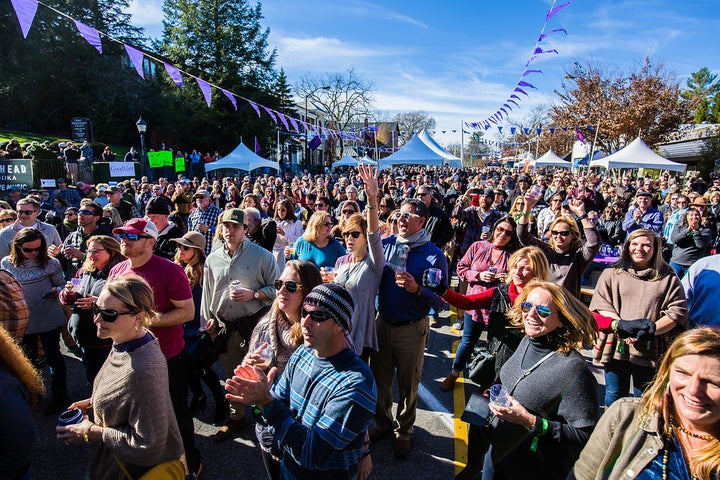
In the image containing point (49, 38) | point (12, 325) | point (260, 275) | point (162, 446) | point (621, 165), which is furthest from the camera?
point (49, 38)

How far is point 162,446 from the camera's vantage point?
6.97 feet

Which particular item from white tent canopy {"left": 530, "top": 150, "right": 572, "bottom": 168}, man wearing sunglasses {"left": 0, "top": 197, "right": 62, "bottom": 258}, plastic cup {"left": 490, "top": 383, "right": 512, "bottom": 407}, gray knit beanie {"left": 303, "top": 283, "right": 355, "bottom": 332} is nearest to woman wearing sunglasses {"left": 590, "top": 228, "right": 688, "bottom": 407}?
plastic cup {"left": 490, "top": 383, "right": 512, "bottom": 407}

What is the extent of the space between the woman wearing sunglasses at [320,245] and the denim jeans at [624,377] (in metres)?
2.72

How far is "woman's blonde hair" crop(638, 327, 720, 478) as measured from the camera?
1390 mm

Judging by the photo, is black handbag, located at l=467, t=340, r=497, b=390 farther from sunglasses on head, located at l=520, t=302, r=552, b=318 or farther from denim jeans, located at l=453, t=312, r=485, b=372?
denim jeans, located at l=453, t=312, r=485, b=372

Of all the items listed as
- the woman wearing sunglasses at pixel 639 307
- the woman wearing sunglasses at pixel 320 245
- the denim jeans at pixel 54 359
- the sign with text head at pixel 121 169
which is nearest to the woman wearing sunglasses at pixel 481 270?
the woman wearing sunglasses at pixel 639 307

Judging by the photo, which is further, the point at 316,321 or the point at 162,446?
the point at 162,446

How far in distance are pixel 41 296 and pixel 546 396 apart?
180 inches

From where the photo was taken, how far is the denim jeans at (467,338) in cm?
425

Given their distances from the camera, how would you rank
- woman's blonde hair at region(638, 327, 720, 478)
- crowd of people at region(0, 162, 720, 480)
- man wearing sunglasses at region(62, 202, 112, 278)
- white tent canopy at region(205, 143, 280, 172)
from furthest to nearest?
white tent canopy at region(205, 143, 280, 172)
man wearing sunglasses at region(62, 202, 112, 278)
crowd of people at region(0, 162, 720, 480)
woman's blonde hair at region(638, 327, 720, 478)

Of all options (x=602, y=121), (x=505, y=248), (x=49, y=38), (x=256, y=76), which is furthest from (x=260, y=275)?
(x=49, y=38)

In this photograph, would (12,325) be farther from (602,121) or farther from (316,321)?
(602,121)

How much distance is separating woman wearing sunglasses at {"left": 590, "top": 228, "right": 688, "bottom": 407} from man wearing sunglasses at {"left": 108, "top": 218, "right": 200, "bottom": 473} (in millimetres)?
3193

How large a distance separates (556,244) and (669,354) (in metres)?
2.68
